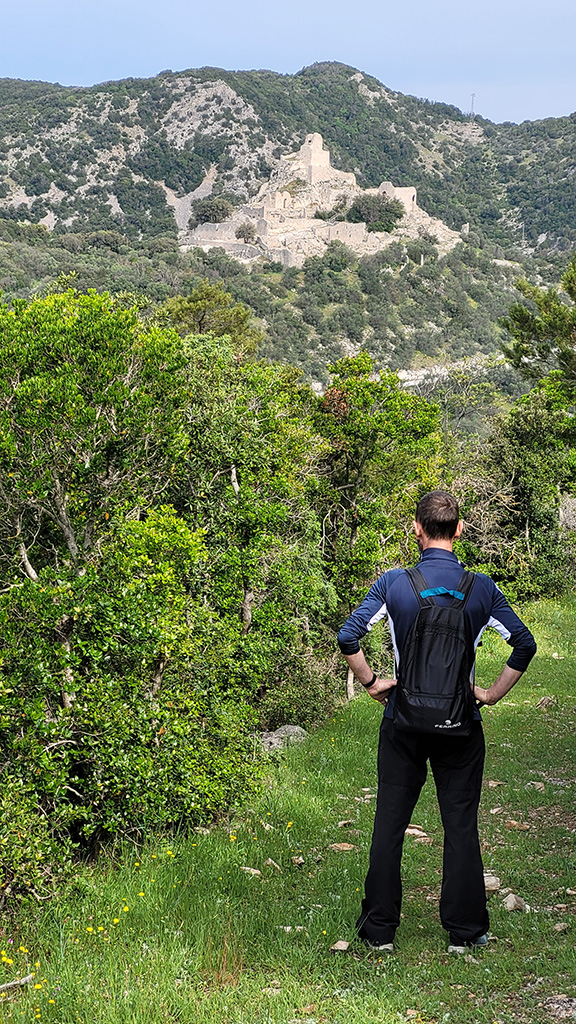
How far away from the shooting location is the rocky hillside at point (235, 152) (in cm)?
12181

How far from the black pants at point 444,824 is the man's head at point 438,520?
2.69 ft

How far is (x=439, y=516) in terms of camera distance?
11.7 feet

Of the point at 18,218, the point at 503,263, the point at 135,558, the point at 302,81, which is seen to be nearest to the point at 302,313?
the point at 503,263

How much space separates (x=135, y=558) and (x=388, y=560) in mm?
8021

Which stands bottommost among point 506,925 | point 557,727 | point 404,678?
point 557,727

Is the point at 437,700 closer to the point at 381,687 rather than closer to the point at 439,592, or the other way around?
the point at 381,687

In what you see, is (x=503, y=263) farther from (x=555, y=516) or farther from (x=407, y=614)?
(x=407, y=614)

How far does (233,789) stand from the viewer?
7367 mm

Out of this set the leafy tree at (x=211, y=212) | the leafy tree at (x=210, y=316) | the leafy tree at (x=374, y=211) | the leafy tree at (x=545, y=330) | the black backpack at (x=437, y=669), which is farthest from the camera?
the leafy tree at (x=211, y=212)

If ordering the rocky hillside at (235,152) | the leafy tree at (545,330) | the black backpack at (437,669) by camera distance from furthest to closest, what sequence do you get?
1. the rocky hillside at (235,152)
2. the leafy tree at (545,330)
3. the black backpack at (437,669)

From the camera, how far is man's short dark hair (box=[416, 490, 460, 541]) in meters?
3.57

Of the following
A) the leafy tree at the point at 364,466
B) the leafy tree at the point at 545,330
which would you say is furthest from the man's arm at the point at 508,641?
the leafy tree at the point at 545,330

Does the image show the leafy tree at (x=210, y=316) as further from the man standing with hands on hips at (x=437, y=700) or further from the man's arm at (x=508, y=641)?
the man's arm at (x=508, y=641)

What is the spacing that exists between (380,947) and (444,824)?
618mm
